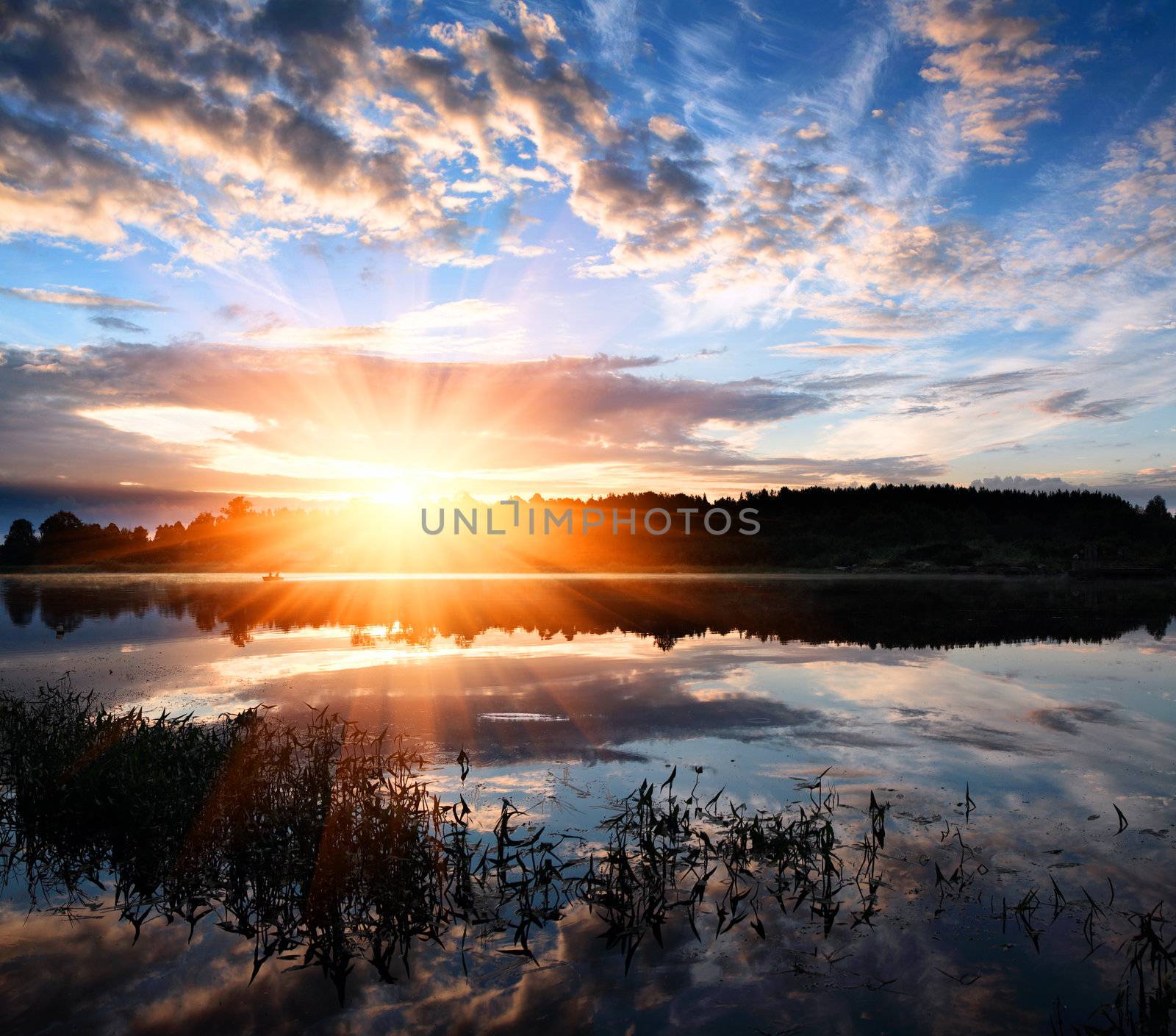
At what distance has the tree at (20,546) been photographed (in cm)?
11681

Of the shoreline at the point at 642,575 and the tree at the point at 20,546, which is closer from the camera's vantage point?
the shoreline at the point at 642,575

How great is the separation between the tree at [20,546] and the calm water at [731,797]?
107252 mm

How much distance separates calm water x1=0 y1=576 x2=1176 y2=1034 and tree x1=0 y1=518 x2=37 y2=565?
4223 inches

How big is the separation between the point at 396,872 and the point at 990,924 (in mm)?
5542

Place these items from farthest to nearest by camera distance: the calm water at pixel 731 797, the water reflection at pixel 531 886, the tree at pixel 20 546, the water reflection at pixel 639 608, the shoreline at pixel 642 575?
the tree at pixel 20 546 < the shoreline at pixel 642 575 < the water reflection at pixel 639 608 < the water reflection at pixel 531 886 < the calm water at pixel 731 797

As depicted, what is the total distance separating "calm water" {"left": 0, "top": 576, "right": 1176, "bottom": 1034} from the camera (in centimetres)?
618

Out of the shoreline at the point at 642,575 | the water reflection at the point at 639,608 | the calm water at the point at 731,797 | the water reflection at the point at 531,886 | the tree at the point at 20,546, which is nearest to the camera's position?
the calm water at the point at 731,797

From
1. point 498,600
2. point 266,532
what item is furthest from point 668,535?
point 498,600

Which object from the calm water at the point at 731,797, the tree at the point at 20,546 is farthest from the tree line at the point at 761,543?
the calm water at the point at 731,797

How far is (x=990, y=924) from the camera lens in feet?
23.5

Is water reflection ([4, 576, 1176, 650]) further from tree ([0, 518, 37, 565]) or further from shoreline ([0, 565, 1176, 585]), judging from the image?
tree ([0, 518, 37, 565])

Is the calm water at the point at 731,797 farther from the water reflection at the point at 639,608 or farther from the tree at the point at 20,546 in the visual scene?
the tree at the point at 20,546

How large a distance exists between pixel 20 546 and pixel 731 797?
464ft

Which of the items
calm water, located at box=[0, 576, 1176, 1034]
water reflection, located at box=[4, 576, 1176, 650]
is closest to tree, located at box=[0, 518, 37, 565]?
water reflection, located at box=[4, 576, 1176, 650]
